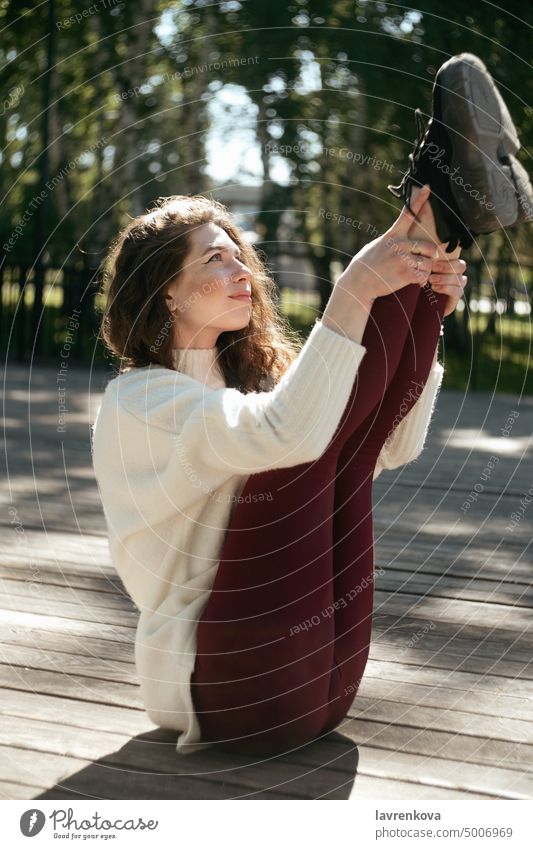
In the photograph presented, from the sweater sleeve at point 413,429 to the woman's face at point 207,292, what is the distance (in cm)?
33

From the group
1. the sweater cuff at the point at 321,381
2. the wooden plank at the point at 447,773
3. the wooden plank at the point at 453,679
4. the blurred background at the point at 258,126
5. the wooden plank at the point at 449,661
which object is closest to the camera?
the sweater cuff at the point at 321,381

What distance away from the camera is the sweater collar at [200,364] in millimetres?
1896

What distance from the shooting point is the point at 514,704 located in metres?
2.10

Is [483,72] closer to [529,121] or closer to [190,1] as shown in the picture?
[529,121]

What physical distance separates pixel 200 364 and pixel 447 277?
0.46 m

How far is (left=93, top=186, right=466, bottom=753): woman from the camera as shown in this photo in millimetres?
1563

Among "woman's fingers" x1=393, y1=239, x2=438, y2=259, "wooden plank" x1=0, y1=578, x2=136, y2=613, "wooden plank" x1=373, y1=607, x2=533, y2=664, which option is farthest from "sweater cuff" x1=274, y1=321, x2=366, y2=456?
"wooden plank" x1=0, y1=578, x2=136, y2=613

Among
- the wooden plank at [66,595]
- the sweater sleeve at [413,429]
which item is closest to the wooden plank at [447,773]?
the sweater sleeve at [413,429]

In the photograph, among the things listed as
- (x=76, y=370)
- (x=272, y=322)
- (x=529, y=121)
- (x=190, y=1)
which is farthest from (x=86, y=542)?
(x=190, y=1)

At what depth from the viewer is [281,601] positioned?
171 centimetres

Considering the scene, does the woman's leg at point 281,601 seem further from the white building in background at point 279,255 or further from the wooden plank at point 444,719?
the white building in background at point 279,255

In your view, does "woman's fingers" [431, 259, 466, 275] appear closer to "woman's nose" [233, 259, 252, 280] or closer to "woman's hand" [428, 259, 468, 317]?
"woman's hand" [428, 259, 468, 317]

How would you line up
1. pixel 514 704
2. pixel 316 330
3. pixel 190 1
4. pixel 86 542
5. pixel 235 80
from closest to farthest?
pixel 316 330, pixel 514 704, pixel 86 542, pixel 235 80, pixel 190 1

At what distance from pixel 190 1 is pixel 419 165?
33.4 feet
